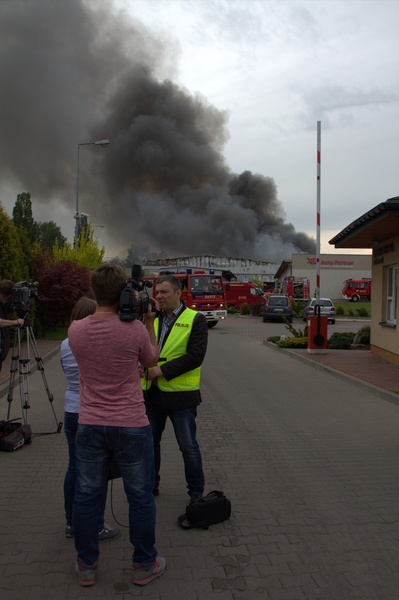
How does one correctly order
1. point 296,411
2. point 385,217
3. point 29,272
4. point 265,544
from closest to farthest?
point 265,544 < point 296,411 < point 385,217 < point 29,272

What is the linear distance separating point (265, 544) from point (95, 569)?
107cm

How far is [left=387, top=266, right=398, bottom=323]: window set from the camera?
12961 mm

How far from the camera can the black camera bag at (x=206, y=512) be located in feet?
11.9

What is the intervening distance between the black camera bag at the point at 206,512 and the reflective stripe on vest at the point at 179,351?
750 millimetres

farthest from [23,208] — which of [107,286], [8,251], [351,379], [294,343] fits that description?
[107,286]

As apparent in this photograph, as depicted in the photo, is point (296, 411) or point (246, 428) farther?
point (296, 411)

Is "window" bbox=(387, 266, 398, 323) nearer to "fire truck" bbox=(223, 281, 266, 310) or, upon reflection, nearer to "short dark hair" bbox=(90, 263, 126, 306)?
"short dark hair" bbox=(90, 263, 126, 306)

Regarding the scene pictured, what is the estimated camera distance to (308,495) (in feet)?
14.1

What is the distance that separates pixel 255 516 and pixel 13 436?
9.25 feet

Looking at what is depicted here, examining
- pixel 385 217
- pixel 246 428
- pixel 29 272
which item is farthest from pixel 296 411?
pixel 29 272

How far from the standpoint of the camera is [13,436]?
5523 millimetres

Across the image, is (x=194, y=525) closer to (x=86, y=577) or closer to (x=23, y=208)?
(x=86, y=577)

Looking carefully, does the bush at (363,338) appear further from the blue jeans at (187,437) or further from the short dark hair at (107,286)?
the short dark hair at (107,286)

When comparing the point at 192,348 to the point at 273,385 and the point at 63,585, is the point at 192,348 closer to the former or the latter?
the point at 63,585
